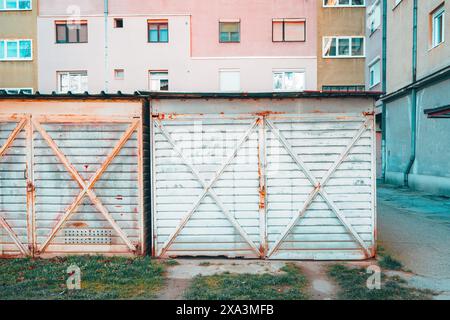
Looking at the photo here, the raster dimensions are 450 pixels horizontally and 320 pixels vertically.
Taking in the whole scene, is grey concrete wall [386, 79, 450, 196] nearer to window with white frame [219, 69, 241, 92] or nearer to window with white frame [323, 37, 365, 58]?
window with white frame [323, 37, 365, 58]

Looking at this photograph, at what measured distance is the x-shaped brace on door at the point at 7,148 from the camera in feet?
20.8

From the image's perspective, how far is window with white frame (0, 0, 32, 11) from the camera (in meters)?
20.7

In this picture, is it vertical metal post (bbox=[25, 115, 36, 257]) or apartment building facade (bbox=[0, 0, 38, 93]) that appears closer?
vertical metal post (bbox=[25, 115, 36, 257])

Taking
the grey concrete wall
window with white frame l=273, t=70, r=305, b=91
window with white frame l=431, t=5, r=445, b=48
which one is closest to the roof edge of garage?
the grey concrete wall

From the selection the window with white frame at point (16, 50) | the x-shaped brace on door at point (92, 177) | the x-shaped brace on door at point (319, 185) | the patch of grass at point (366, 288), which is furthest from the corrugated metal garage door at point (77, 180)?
the window with white frame at point (16, 50)

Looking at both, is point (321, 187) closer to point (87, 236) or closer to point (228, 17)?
point (87, 236)

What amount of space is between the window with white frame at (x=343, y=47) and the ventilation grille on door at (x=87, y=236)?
63.1 ft

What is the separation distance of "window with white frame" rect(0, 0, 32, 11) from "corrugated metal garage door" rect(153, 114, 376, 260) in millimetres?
19969

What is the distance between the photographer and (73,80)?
20922mm

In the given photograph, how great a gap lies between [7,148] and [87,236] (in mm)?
2207

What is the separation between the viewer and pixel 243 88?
20.6 metres

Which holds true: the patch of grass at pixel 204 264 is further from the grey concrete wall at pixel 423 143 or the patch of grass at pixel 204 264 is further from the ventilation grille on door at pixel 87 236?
the grey concrete wall at pixel 423 143
